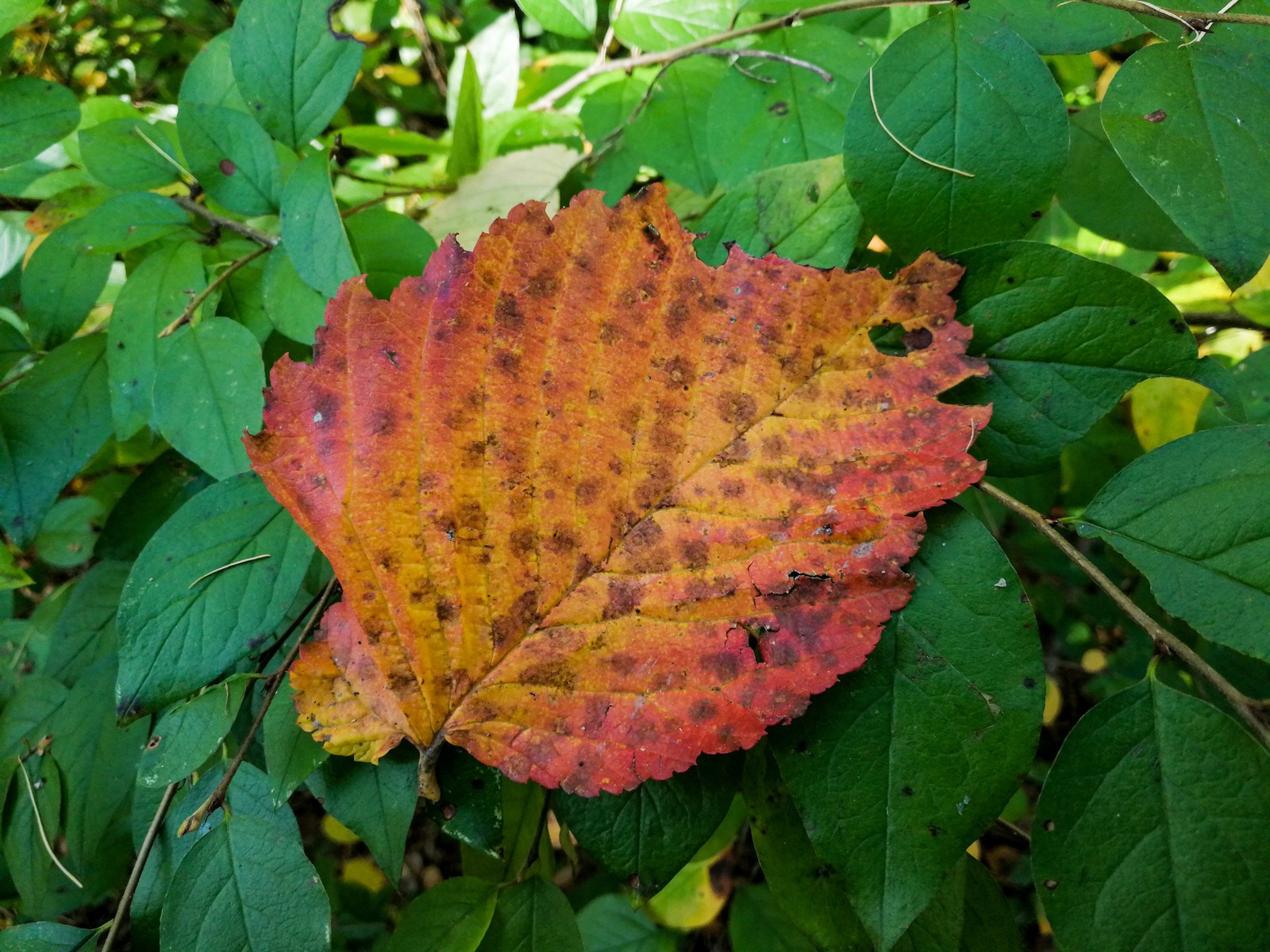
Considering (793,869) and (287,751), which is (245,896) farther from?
(793,869)

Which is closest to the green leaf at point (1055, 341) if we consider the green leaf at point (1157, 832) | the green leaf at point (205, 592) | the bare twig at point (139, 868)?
the green leaf at point (1157, 832)

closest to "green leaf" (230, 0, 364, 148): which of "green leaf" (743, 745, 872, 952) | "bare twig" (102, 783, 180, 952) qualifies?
"bare twig" (102, 783, 180, 952)

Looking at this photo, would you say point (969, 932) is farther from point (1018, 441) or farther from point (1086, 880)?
point (1018, 441)

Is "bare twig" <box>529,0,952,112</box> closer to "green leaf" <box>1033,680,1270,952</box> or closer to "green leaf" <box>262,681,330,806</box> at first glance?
"green leaf" <box>1033,680,1270,952</box>

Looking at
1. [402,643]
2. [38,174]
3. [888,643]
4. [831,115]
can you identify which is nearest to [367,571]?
[402,643]

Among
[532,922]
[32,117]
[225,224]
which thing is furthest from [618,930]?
[32,117]

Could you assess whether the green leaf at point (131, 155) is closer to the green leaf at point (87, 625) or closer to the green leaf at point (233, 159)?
the green leaf at point (233, 159)
